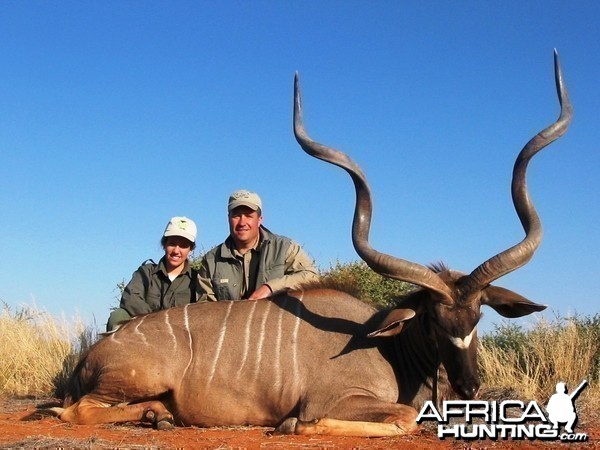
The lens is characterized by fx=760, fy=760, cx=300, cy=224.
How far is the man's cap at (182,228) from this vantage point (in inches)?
252

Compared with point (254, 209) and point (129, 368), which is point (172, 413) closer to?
point (129, 368)

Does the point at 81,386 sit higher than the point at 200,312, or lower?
lower

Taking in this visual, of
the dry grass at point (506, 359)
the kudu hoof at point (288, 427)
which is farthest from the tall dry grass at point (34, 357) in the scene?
the kudu hoof at point (288, 427)

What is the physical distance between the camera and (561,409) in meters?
4.49

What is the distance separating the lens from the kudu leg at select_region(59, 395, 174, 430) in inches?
184

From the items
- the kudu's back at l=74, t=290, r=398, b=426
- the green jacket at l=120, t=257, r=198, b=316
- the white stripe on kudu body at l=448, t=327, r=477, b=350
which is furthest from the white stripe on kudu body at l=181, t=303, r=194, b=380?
the white stripe on kudu body at l=448, t=327, r=477, b=350

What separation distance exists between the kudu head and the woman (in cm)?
198

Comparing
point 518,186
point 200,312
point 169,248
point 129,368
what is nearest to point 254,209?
point 169,248

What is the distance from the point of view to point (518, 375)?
6.65 m

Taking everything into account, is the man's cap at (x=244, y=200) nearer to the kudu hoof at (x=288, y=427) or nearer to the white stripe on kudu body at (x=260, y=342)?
the white stripe on kudu body at (x=260, y=342)

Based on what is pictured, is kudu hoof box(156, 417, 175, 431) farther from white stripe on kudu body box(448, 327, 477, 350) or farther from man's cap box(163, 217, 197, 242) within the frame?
man's cap box(163, 217, 197, 242)

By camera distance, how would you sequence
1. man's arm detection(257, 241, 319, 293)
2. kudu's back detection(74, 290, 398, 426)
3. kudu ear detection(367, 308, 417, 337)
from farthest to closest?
man's arm detection(257, 241, 319, 293) → kudu's back detection(74, 290, 398, 426) → kudu ear detection(367, 308, 417, 337)

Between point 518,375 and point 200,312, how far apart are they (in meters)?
3.07

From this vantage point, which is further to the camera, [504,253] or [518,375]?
[518,375]
